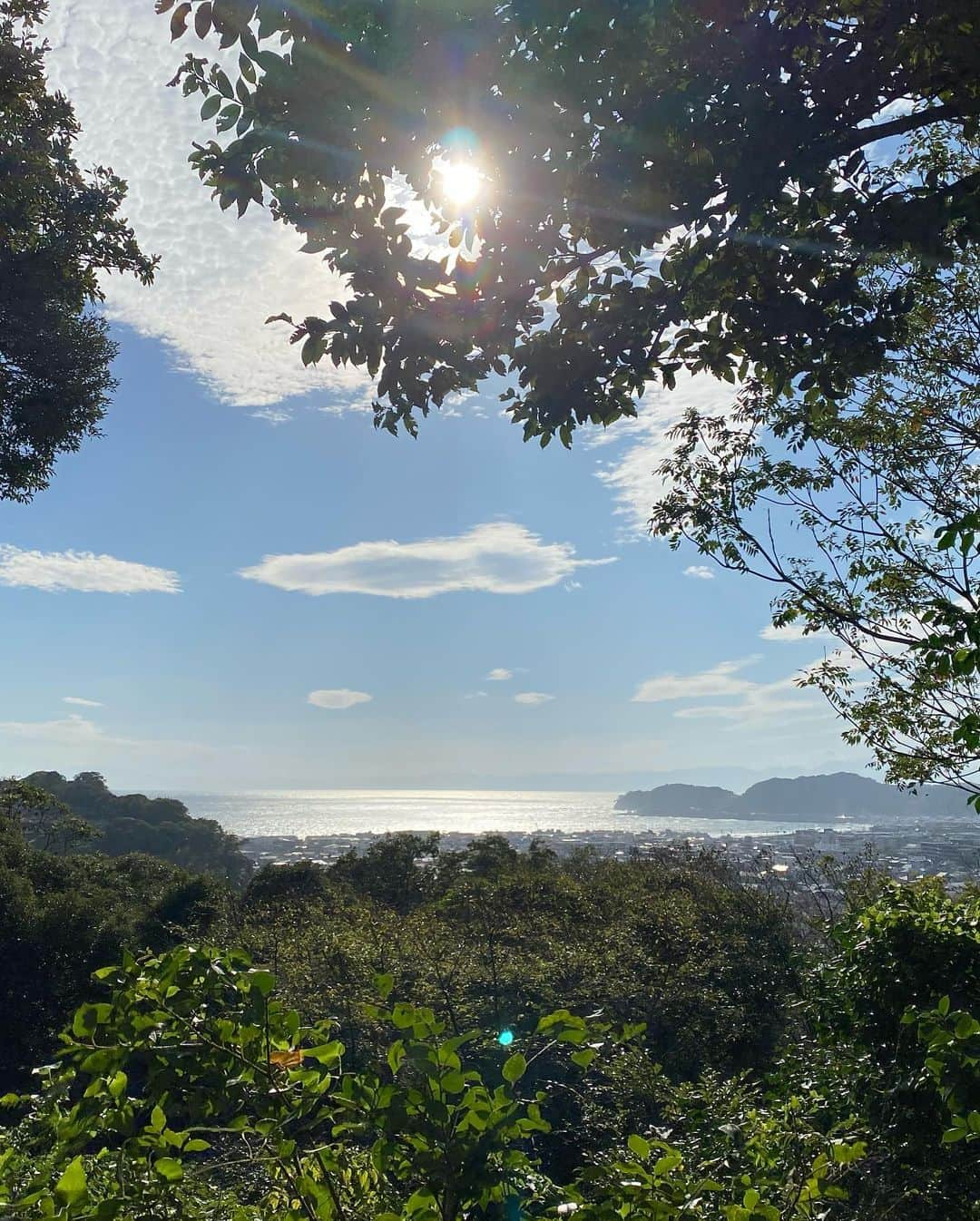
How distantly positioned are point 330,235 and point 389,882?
103 ft

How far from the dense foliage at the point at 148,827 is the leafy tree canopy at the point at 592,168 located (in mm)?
56354

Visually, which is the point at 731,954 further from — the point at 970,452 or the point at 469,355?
the point at 469,355

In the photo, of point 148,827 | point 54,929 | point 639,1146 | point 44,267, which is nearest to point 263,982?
point 639,1146

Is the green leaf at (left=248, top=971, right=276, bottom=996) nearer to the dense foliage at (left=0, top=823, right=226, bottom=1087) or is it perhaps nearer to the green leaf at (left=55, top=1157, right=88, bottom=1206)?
the green leaf at (left=55, top=1157, right=88, bottom=1206)

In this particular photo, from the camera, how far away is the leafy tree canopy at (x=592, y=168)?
3.51 metres

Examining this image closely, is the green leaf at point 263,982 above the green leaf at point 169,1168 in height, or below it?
above

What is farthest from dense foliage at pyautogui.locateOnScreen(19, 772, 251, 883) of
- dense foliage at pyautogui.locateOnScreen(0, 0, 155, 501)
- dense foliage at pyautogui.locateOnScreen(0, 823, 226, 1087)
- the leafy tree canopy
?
the leafy tree canopy

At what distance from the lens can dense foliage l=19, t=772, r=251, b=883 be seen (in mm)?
57719

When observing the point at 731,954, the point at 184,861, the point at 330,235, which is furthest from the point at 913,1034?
the point at 184,861

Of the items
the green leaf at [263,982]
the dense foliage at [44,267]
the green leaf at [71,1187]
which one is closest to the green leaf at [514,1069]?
the green leaf at [263,982]

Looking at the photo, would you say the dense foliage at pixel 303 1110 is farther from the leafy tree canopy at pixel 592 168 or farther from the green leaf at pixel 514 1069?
the leafy tree canopy at pixel 592 168

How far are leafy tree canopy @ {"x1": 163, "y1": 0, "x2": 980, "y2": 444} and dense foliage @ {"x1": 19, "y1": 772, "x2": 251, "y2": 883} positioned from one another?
56.4m

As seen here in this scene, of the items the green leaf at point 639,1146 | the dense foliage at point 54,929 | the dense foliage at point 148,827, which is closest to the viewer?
the green leaf at point 639,1146

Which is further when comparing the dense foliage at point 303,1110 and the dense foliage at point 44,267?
the dense foliage at point 44,267
